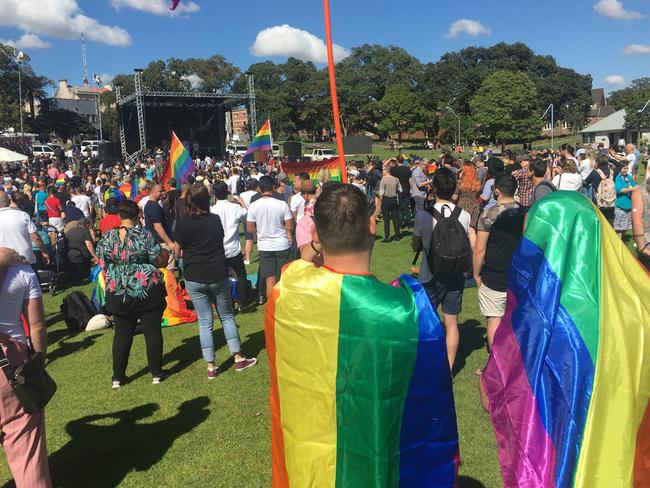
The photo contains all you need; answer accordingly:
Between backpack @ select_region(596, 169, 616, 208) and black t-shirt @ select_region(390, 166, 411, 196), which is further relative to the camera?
black t-shirt @ select_region(390, 166, 411, 196)

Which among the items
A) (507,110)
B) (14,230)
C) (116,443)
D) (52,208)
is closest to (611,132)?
(507,110)

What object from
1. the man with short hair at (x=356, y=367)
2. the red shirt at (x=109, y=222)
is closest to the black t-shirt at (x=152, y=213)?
the red shirt at (x=109, y=222)

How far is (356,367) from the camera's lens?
1.77 meters

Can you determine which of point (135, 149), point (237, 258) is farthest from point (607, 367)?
point (135, 149)

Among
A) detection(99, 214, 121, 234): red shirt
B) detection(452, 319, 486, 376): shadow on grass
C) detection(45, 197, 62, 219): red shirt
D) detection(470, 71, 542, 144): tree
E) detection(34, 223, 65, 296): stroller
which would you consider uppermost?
detection(470, 71, 542, 144): tree

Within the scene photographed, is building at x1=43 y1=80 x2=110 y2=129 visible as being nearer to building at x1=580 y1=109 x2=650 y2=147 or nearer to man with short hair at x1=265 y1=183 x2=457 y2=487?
building at x1=580 y1=109 x2=650 y2=147

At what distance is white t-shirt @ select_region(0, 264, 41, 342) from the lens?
2.76 meters

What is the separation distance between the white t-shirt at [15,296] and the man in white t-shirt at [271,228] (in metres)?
3.38

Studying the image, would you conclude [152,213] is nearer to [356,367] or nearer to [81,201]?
[81,201]

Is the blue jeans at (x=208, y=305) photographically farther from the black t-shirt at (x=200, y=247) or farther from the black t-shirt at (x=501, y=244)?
the black t-shirt at (x=501, y=244)

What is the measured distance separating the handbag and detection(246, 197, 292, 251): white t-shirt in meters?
3.50

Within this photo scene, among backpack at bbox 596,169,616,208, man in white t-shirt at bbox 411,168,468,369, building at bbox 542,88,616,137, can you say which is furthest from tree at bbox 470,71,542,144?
man in white t-shirt at bbox 411,168,468,369

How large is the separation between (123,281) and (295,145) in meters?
36.7

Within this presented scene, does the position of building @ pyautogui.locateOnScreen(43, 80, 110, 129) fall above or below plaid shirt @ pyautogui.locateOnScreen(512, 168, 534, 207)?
above
